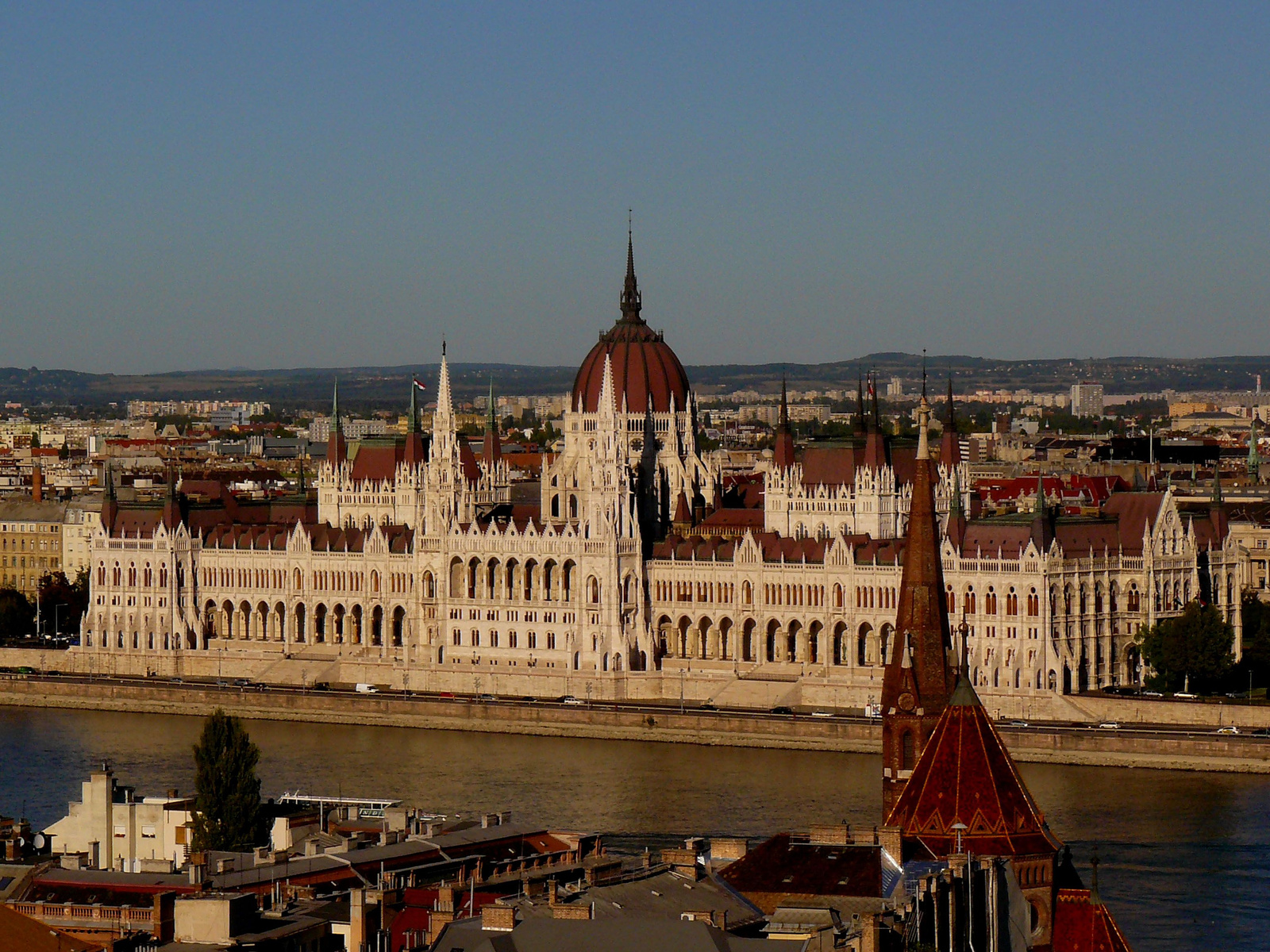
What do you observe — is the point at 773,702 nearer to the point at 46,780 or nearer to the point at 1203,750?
the point at 1203,750

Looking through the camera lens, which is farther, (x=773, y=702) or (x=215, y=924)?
(x=773, y=702)

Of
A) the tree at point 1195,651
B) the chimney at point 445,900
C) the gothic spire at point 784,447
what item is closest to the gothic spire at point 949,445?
the gothic spire at point 784,447

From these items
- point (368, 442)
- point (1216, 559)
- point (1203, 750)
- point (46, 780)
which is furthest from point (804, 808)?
point (368, 442)

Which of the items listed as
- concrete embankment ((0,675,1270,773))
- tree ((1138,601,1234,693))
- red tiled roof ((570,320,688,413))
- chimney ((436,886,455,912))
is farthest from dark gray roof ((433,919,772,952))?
red tiled roof ((570,320,688,413))

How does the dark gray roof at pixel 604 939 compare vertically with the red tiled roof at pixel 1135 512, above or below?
below

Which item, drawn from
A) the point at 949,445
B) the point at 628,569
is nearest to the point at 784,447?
the point at 949,445

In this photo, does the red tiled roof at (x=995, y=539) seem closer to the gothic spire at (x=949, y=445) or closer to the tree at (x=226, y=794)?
the gothic spire at (x=949, y=445)
